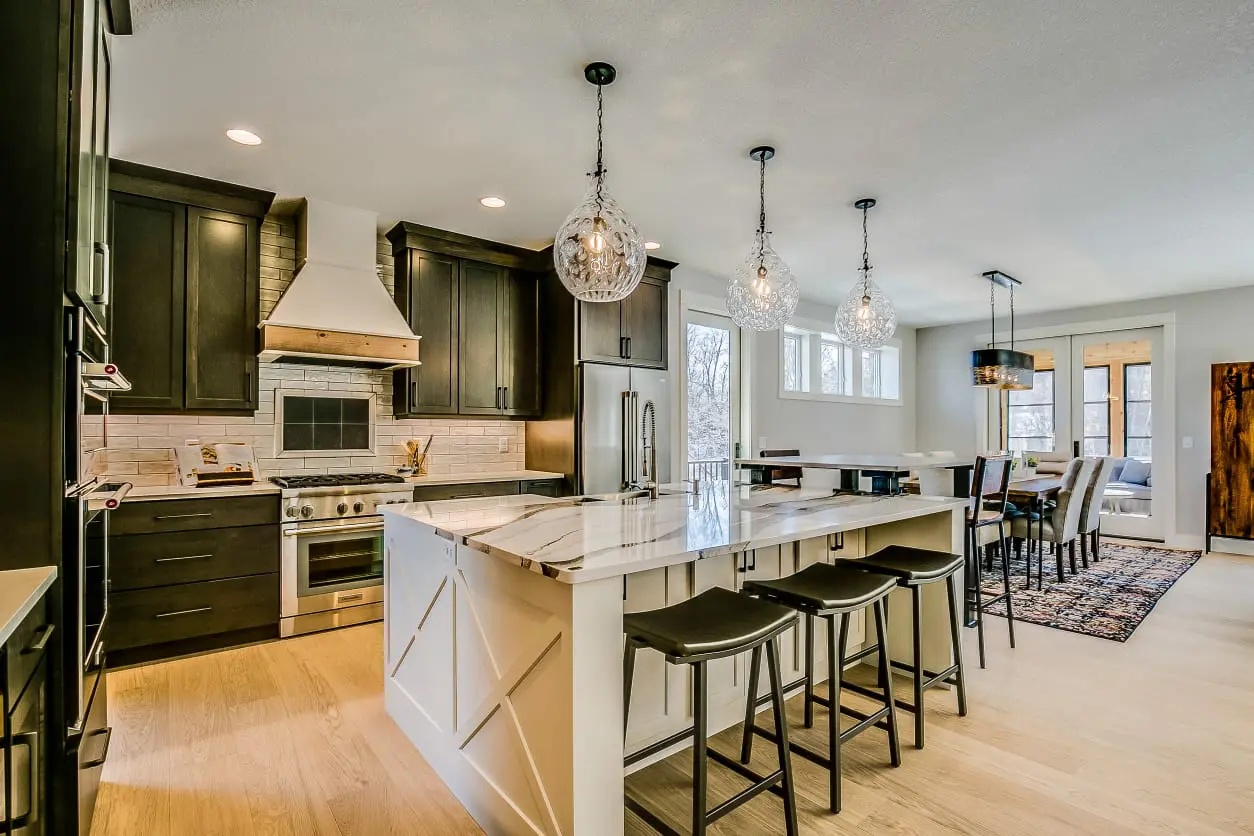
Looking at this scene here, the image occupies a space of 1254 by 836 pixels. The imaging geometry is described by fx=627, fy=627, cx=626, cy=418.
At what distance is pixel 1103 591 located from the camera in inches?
179

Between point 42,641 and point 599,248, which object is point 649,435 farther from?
point 42,641

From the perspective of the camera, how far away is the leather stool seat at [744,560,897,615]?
1970mm

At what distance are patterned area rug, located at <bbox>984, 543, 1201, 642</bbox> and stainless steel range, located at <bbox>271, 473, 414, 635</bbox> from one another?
145 inches

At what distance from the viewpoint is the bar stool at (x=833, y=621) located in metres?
1.94

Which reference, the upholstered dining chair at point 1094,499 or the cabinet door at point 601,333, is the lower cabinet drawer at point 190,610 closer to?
the cabinet door at point 601,333

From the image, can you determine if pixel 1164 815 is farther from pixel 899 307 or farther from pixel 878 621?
pixel 899 307

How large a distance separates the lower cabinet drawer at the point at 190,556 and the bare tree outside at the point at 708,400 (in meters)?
3.30

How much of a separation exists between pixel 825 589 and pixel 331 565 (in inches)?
114

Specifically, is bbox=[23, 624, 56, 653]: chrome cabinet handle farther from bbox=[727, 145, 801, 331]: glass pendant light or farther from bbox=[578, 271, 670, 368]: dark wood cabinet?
bbox=[578, 271, 670, 368]: dark wood cabinet

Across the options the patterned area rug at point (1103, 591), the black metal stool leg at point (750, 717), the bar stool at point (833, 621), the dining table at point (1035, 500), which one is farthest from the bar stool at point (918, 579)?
the dining table at point (1035, 500)

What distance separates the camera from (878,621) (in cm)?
214

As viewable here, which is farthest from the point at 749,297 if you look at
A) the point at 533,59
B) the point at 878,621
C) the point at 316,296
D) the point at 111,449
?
the point at 111,449

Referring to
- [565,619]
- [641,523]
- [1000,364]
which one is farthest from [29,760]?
[1000,364]

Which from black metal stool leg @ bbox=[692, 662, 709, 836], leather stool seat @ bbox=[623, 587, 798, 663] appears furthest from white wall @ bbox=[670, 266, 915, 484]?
black metal stool leg @ bbox=[692, 662, 709, 836]
